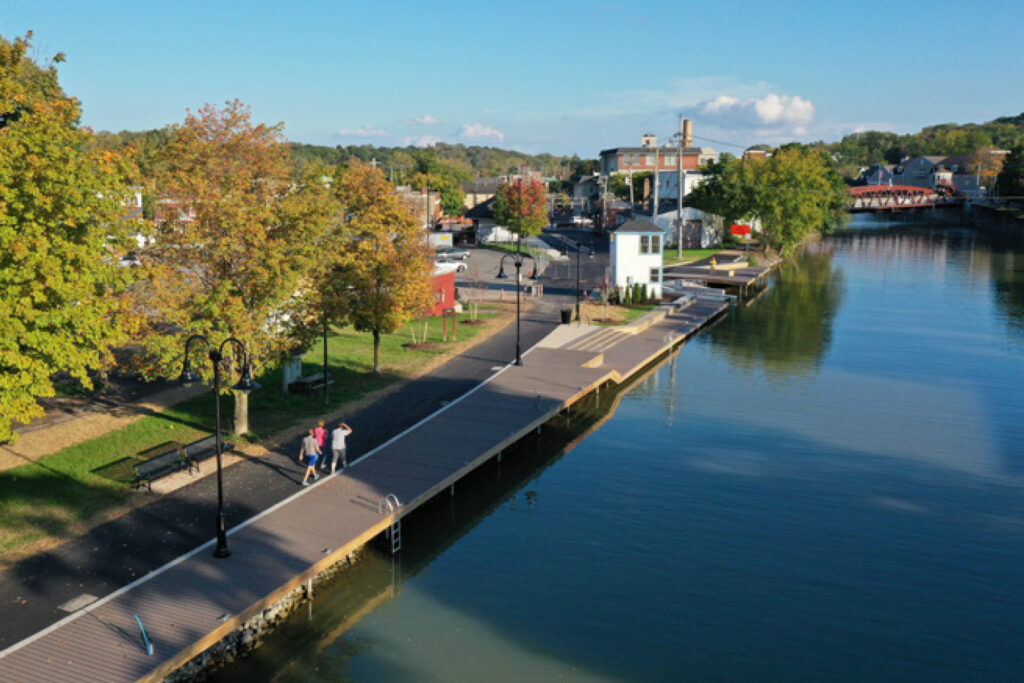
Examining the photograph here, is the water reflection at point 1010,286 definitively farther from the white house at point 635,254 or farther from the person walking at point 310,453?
the person walking at point 310,453

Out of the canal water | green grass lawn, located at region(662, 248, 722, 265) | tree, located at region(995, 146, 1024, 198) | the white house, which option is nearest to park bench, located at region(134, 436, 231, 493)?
the canal water

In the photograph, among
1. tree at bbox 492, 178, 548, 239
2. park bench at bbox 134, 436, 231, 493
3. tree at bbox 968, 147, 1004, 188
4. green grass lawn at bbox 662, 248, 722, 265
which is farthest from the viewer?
tree at bbox 968, 147, 1004, 188

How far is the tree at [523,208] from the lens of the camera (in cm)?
8588

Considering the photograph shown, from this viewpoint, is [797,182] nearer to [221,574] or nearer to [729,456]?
[729,456]

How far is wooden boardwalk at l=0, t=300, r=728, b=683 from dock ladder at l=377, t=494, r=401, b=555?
0.17 meters

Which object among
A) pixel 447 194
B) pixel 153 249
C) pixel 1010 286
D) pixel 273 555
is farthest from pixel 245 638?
pixel 447 194

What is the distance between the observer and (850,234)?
13788cm

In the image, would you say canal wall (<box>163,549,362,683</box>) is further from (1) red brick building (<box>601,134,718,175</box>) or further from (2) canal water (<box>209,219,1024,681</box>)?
(1) red brick building (<box>601,134,718,175</box>)

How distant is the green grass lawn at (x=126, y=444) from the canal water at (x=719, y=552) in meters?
6.95

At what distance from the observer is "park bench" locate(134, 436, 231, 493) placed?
72.8 feet

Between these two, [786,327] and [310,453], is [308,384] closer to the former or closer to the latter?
[310,453]

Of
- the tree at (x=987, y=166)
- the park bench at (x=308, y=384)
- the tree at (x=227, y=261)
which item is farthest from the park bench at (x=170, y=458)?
the tree at (x=987, y=166)

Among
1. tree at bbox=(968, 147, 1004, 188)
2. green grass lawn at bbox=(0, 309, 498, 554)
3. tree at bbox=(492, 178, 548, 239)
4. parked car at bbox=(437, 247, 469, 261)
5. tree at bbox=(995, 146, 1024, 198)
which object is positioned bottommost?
green grass lawn at bbox=(0, 309, 498, 554)

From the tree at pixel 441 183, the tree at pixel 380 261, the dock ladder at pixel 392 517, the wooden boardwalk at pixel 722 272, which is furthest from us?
the tree at pixel 441 183
